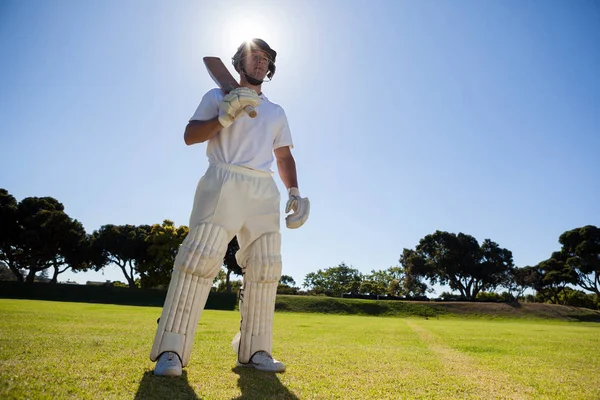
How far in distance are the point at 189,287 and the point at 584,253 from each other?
208 feet

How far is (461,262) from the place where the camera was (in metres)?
58.2

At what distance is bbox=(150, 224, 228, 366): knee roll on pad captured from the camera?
9.87ft

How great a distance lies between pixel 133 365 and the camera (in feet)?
9.73

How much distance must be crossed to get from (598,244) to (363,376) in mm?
62691

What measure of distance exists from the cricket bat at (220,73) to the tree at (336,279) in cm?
7426

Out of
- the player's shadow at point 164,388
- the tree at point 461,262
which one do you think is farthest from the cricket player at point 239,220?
the tree at point 461,262

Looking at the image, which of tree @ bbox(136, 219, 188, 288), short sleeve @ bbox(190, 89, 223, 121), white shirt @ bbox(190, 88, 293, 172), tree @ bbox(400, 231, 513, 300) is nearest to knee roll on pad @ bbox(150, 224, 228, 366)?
white shirt @ bbox(190, 88, 293, 172)

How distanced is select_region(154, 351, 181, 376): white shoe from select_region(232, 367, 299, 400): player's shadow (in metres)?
0.46

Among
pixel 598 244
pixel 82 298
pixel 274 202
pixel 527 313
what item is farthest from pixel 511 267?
pixel 274 202

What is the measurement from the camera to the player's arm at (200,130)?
135 inches

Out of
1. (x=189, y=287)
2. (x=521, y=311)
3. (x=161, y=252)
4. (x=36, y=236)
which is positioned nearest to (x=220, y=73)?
(x=189, y=287)

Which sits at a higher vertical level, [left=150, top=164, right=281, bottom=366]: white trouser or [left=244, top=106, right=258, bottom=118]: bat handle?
[left=244, top=106, right=258, bottom=118]: bat handle

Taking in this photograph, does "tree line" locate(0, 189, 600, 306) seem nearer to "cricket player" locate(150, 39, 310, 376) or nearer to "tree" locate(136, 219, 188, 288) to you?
"tree" locate(136, 219, 188, 288)

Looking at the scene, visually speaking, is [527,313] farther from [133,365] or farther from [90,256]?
[90,256]
